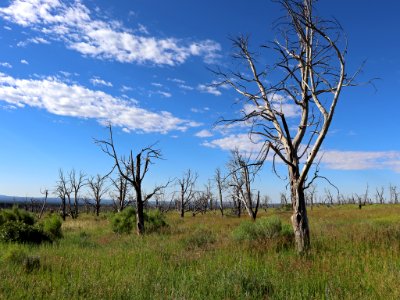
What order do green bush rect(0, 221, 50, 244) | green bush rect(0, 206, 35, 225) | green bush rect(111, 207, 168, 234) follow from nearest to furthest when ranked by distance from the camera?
green bush rect(0, 221, 50, 244)
green bush rect(0, 206, 35, 225)
green bush rect(111, 207, 168, 234)

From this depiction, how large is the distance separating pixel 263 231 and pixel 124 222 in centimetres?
1303

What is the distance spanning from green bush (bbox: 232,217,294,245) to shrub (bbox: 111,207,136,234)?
1148 cm

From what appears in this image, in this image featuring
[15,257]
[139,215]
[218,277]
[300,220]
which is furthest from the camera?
[139,215]

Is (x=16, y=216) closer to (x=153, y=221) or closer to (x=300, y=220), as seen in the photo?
(x=153, y=221)

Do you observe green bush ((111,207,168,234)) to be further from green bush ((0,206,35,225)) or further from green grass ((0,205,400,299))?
green grass ((0,205,400,299))

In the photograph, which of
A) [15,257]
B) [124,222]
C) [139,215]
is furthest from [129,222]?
[15,257]

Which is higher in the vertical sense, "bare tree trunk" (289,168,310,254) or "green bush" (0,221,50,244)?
"bare tree trunk" (289,168,310,254)

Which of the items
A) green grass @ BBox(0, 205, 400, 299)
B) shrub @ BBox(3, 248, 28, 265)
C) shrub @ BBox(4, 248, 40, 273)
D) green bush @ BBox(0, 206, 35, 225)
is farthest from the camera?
green bush @ BBox(0, 206, 35, 225)

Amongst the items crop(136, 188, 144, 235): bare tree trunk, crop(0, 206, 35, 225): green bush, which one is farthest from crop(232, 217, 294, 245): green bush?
crop(0, 206, 35, 225): green bush

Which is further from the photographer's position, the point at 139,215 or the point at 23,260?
the point at 139,215

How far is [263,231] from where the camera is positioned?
12.9 m

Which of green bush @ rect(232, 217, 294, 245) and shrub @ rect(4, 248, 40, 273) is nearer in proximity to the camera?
shrub @ rect(4, 248, 40, 273)

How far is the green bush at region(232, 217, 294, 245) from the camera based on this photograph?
41.3 ft

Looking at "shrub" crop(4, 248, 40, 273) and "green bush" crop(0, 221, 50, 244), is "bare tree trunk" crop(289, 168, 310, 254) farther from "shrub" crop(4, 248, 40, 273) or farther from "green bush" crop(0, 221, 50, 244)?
"green bush" crop(0, 221, 50, 244)
